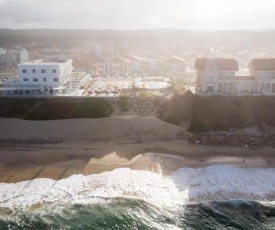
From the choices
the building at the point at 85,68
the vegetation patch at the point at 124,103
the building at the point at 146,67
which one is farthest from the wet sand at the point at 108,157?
the building at the point at 146,67

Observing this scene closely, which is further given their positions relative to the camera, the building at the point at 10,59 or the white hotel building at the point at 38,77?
the building at the point at 10,59

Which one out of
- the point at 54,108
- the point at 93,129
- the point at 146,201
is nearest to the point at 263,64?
the point at 93,129

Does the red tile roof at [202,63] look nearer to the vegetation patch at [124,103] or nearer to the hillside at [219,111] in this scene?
the hillside at [219,111]

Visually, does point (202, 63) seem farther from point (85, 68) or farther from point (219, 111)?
point (85, 68)

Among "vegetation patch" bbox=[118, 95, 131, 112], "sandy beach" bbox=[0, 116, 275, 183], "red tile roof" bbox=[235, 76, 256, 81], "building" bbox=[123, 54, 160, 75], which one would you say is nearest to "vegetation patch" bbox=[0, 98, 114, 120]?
"sandy beach" bbox=[0, 116, 275, 183]

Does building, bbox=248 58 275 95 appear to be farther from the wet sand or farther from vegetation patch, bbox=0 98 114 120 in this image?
vegetation patch, bbox=0 98 114 120

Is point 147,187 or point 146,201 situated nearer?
point 146,201

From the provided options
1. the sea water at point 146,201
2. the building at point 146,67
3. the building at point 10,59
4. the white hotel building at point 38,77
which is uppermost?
the building at point 10,59
